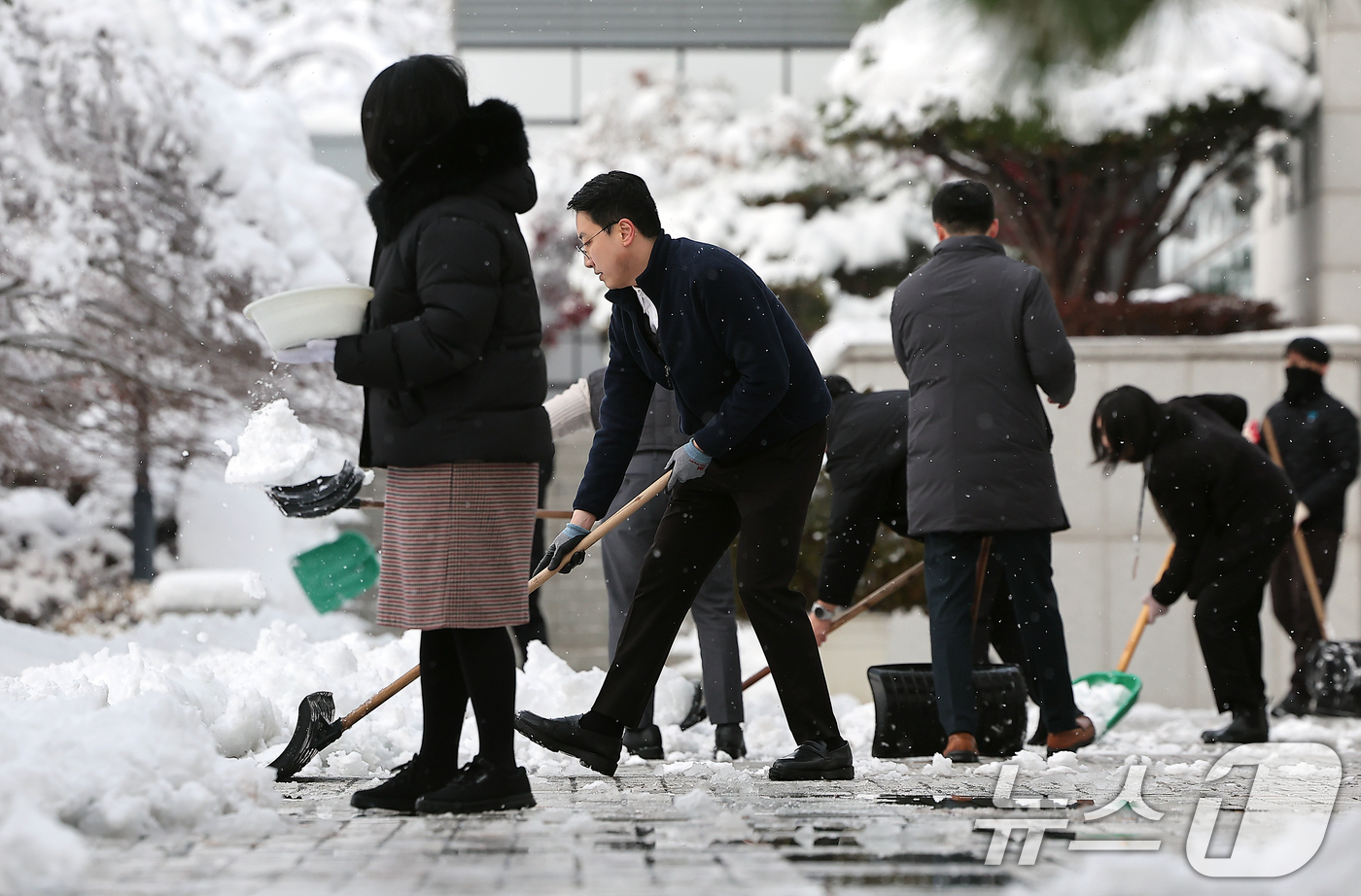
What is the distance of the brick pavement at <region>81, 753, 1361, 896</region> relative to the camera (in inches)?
96.3

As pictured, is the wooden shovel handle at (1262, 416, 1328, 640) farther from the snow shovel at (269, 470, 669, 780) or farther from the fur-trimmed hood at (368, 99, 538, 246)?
the fur-trimmed hood at (368, 99, 538, 246)

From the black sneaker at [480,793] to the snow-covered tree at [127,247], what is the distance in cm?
853

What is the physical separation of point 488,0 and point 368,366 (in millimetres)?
22402

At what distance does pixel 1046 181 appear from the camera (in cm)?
1388

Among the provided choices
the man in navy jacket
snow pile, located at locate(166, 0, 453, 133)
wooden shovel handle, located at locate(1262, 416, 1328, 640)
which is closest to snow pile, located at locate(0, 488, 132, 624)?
snow pile, located at locate(166, 0, 453, 133)

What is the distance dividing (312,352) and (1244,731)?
4.12m

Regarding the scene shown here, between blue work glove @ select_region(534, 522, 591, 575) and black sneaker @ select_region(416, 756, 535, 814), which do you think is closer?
black sneaker @ select_region(416, 756, 535, 814)

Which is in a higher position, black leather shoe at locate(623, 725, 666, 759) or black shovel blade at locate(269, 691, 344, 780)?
black shovel blade at locate(269, 691, 344, 780)

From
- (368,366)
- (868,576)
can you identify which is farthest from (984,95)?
(868,576)

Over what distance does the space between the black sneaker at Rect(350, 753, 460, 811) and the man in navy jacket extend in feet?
1.44

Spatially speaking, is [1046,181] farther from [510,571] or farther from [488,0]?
[488,0]

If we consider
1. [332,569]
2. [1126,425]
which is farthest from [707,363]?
[1126,425]

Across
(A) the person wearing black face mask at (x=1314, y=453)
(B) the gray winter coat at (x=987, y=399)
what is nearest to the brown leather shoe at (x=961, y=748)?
(B) the gray winter coat at (x=987, y=399)

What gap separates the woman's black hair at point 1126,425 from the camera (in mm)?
5738
